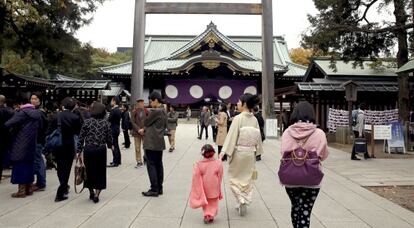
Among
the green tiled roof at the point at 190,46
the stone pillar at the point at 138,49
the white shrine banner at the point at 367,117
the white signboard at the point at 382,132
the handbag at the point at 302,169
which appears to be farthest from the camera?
the green tiled roof at the point at 190,46

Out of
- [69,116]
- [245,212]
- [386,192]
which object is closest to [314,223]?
[245,212]

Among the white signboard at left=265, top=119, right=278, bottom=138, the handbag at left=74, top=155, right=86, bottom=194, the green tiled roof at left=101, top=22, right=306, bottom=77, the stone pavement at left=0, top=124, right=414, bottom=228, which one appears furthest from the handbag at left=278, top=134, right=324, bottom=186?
the green tiled roof at left=101, top=22, right=306, bottom=77

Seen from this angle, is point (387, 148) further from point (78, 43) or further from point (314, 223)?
point (78, 43)

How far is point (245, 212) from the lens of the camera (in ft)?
16.9

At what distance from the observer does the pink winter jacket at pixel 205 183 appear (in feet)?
15.4

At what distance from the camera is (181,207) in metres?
5.46

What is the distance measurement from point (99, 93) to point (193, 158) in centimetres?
736

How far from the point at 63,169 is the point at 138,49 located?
8170 millimetres

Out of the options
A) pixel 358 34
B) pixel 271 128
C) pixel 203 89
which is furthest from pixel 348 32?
pixel 203 89

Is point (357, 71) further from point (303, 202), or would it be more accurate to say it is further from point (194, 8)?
point (303, 202)

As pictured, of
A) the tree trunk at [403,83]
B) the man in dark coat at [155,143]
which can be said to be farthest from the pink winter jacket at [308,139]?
the tree trunk at [403,83]

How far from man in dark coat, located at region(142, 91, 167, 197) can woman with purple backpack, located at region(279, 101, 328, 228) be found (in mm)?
2882

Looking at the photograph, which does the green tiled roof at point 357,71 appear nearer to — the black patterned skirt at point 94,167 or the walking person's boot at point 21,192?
the black patterned skirt at point 94,167

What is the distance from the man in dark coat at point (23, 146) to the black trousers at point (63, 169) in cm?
49
